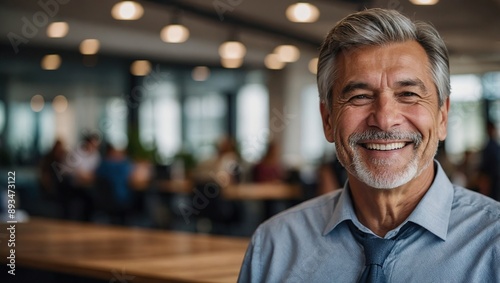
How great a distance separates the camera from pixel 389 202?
6.05 feet

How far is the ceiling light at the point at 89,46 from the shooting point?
13.1 m

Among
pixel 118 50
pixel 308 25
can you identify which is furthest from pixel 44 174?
pixel 308 25

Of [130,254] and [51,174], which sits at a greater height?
[51,174]

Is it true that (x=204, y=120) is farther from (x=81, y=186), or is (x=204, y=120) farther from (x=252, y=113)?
(x=81, y=186)

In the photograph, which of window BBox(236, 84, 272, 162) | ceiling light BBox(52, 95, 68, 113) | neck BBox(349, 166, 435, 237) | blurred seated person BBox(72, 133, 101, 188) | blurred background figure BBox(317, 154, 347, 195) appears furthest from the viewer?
window BBox(236, 84, 272, 162)

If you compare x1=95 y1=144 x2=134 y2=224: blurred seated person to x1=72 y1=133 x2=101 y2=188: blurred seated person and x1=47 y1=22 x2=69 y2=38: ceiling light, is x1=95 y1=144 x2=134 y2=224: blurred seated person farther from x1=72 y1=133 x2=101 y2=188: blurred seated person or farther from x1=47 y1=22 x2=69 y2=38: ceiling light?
x1=47 y1=22 x2=69 y2=38: ceiling light

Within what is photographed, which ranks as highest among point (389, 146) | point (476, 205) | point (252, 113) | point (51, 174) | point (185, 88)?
point (185, 88)

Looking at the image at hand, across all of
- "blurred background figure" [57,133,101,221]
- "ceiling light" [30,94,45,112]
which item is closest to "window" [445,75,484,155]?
"blurred background figure" [57,133,101,221]

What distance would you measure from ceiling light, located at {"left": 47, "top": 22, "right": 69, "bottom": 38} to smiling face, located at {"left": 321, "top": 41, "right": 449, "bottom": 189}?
954cm

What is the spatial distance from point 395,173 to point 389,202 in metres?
0.10

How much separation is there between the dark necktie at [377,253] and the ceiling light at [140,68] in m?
13.5

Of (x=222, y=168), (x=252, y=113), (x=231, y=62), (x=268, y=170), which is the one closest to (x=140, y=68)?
(x=231, y=62)

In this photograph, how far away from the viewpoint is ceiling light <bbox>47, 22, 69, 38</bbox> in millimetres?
10973

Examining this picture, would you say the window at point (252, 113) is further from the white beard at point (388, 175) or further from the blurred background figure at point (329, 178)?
the white beard at point (388, 175)
